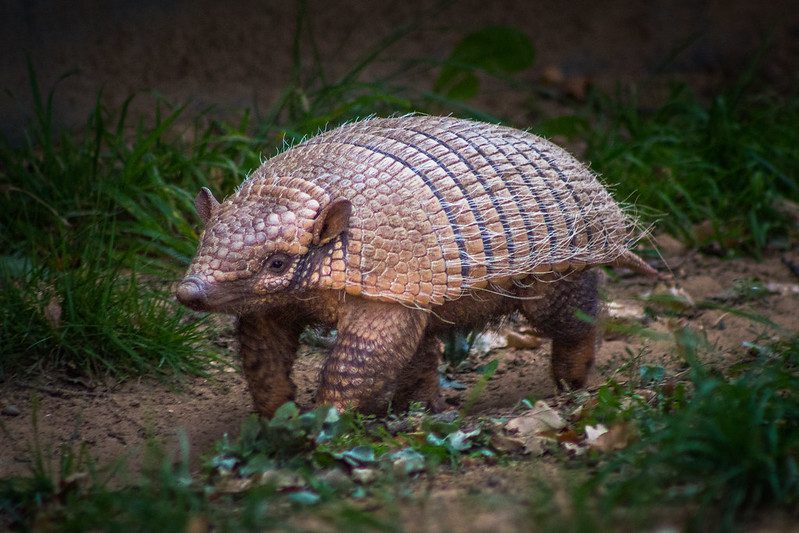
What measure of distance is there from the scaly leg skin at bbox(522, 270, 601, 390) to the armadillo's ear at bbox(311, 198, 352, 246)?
1.12 metres

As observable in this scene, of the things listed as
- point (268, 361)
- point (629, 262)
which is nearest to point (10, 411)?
point (268, 361)

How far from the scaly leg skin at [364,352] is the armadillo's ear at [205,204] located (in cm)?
70

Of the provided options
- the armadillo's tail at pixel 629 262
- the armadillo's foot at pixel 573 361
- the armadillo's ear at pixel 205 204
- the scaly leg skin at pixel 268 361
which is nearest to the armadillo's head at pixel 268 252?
the armadillo's ear at pixel 205 204

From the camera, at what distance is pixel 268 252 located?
12.3ft

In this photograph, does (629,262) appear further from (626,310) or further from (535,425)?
(535,425)

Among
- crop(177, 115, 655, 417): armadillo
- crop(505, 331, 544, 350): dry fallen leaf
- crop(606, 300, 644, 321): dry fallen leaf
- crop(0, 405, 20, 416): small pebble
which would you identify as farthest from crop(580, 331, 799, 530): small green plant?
crop(0, 405, 20, 416): small pebble

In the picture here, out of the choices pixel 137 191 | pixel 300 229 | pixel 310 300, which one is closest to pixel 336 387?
pixel 310 300

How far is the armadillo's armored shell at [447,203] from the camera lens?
151 inches

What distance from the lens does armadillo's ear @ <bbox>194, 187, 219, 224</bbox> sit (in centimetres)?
397

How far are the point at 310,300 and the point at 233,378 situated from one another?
1.41 meters

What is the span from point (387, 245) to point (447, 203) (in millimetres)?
347

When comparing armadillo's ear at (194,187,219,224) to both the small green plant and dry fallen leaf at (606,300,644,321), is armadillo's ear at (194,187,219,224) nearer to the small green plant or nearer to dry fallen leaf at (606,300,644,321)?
the small green plant

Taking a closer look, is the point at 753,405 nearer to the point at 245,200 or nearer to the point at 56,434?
the point at 245,200

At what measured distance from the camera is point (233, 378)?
513 cm
